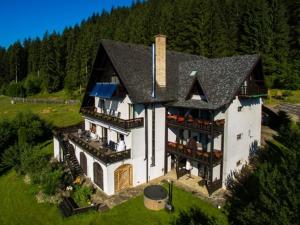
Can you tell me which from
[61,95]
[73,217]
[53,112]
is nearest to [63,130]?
[73,217]

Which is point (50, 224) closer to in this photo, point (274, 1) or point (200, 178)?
point (200, 178)

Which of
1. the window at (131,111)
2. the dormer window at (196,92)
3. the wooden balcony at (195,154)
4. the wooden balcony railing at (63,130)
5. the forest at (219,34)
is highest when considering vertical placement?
the forest at (219,34)

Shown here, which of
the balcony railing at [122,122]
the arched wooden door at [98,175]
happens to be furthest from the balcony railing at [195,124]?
the arched wooden door at [98,175]

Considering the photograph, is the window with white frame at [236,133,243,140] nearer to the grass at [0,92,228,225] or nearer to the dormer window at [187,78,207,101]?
the dormer window at [187,78,207,101]

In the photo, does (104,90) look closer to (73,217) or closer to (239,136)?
(73,217)

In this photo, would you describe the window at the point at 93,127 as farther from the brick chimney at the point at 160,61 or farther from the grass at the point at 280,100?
the grass at the point at 280,100

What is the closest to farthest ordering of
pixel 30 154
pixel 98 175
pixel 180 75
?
1. pixel 98 175
2. pixel 180 75
3. pixel 30 154
